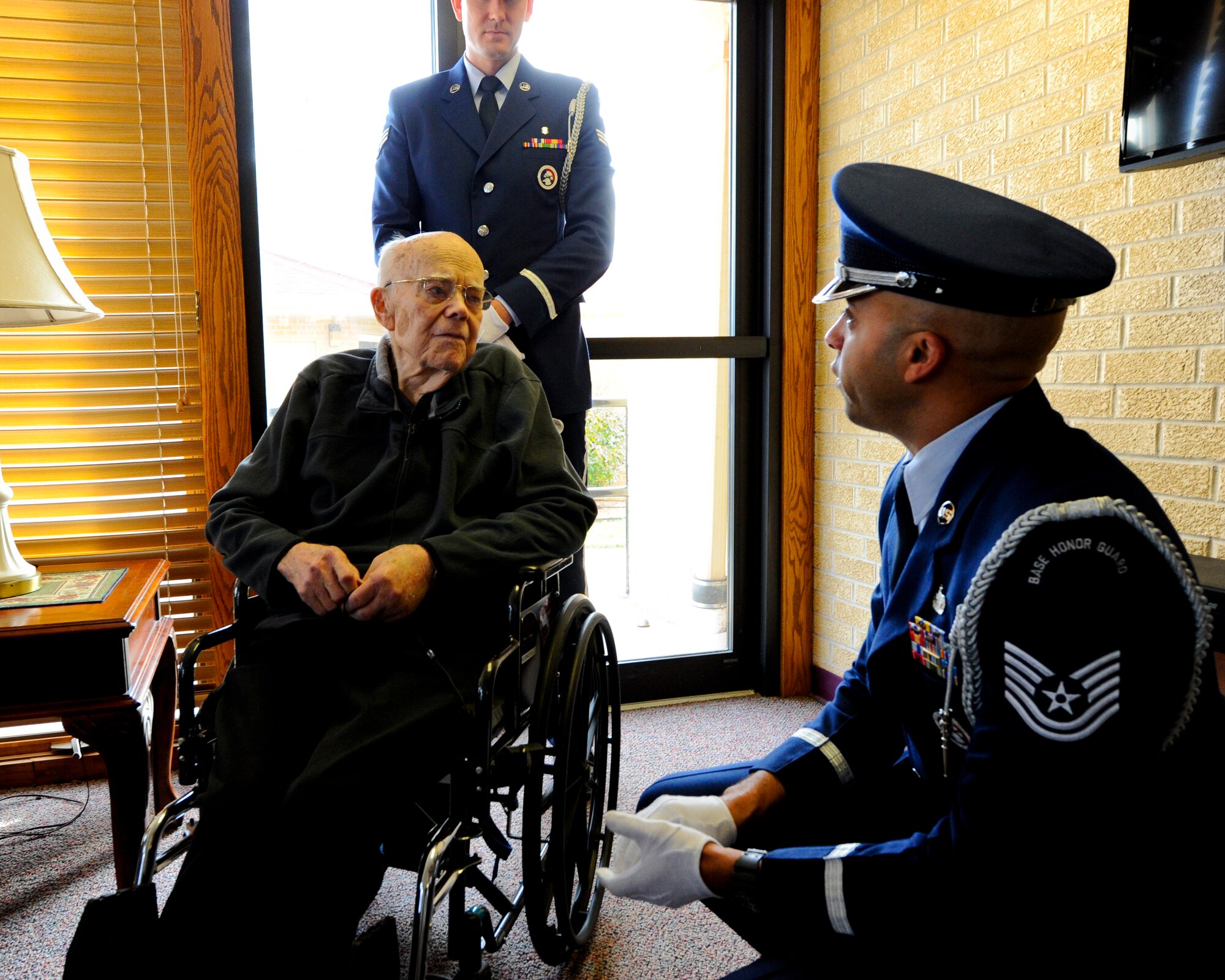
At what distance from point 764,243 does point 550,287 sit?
101cm

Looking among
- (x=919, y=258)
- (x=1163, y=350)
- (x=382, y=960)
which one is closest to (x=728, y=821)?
(x=382, y=960)

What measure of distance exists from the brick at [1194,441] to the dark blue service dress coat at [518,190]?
1.30 meters

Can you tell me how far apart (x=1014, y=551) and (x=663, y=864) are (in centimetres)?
47

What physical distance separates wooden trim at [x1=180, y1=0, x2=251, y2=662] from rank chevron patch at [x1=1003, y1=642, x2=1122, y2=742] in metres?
2.14

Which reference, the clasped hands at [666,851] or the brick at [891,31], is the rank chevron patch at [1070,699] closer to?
the clasped hands at [666,851]

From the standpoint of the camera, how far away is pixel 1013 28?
84.7 inches

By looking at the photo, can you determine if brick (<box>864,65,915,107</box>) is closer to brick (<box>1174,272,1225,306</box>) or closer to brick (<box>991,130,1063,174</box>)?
brick (<box>991,130,1063,174</box>)

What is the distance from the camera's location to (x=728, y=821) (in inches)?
42.2

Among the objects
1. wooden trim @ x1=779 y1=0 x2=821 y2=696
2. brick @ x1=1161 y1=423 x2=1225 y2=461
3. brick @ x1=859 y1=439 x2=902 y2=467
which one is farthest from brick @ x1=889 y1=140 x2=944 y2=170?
brick @ x1=1161 y1=423 x2=1225 y2=461

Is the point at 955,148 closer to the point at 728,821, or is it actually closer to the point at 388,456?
the point at 388,456

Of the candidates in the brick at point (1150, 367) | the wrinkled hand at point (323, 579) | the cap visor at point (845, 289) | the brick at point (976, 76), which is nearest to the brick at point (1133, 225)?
the brick at point (1150, 367)

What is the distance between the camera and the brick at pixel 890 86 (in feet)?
8.29

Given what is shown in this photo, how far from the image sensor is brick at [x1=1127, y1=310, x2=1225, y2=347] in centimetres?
172

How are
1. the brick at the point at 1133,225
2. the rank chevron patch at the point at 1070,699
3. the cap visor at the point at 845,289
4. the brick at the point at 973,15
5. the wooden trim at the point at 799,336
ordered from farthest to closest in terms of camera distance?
the wooden trim at the point at 799,336
the brick at the point at 973,15
the brick at the point at 1133,225
the cap visor at the point at 845,289
the rank chevron patch at the point at 1070,699
